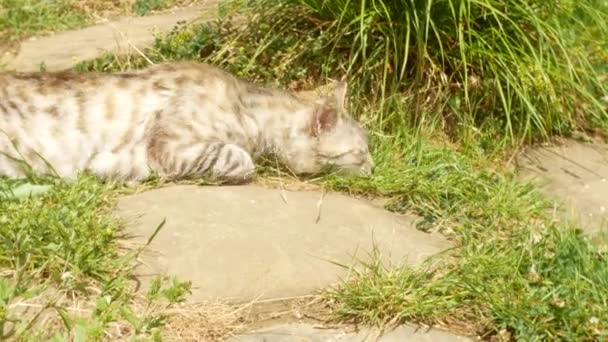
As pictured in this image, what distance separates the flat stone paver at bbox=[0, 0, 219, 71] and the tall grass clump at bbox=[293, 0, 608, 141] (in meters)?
1.48

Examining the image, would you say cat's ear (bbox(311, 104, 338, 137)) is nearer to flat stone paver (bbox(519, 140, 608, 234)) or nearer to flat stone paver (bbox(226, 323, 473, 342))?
flat stone paver (bbox(519, 140, 608, 234))

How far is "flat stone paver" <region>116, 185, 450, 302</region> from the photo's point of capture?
180 inches

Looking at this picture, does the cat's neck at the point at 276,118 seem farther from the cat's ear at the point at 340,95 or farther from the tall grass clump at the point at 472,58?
the tall grass clump at the point at 472,58

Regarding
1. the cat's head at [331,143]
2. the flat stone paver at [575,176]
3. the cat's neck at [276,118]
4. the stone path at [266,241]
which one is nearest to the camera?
the stone path at [266,241]

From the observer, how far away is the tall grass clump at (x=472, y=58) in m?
6.30

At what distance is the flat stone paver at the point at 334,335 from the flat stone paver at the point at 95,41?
3.47 meters

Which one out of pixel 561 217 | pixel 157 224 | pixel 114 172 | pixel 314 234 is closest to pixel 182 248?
pixel 157 224

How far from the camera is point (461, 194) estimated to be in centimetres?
566

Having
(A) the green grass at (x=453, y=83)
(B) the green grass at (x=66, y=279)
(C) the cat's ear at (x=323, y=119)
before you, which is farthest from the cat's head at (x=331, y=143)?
(B) the green grass at (x=66, y=279)

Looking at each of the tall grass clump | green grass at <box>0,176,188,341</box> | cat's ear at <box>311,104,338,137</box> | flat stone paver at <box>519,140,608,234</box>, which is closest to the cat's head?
cat's ear at <box>311,104,338,137</box>

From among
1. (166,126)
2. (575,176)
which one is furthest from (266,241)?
(575,176)

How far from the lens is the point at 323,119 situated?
6.09m

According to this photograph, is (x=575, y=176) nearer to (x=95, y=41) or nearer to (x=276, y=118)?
(x=276, y=118)

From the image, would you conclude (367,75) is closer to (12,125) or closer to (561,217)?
(561,217)
